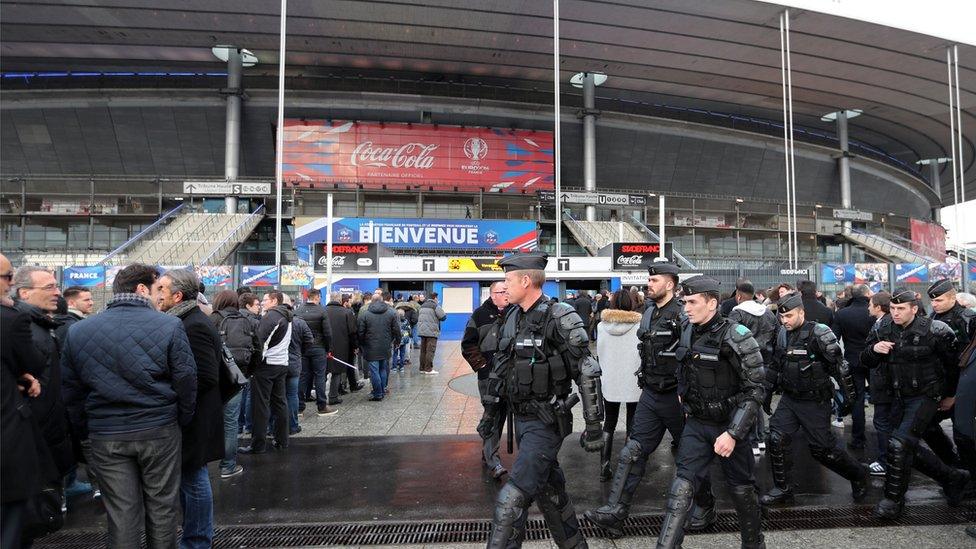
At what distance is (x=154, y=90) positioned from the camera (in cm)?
2891

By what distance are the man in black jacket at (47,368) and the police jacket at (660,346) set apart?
163 inches

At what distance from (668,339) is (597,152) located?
31857 mm

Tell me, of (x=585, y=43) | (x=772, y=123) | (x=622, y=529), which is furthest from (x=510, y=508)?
(x=772, y=123)

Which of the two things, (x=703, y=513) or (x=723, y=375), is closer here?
(x=723, y=375)

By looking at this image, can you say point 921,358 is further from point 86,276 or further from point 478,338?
point 86,276

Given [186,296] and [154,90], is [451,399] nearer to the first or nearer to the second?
[186,296]

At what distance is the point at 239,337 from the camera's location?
529 centimetres

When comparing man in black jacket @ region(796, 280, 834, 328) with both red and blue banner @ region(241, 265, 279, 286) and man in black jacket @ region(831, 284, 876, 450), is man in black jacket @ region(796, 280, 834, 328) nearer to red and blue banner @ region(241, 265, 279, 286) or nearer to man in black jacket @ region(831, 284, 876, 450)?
man in black jacket @ region(831, 284, 876, 450)

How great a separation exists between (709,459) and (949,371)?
9.05 feet

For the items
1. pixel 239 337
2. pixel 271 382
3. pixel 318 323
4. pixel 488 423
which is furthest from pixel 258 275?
pixel 488 423

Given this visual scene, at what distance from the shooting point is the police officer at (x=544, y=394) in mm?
2994

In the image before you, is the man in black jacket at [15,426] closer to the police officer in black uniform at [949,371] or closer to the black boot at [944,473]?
the black boot at [944,473]

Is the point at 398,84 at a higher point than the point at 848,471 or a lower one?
higher

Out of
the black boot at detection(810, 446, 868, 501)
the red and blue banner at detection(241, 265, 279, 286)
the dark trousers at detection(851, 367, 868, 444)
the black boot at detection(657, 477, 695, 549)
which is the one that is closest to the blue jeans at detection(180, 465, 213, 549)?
the black boot at detection(657, 477, 695, 549)
